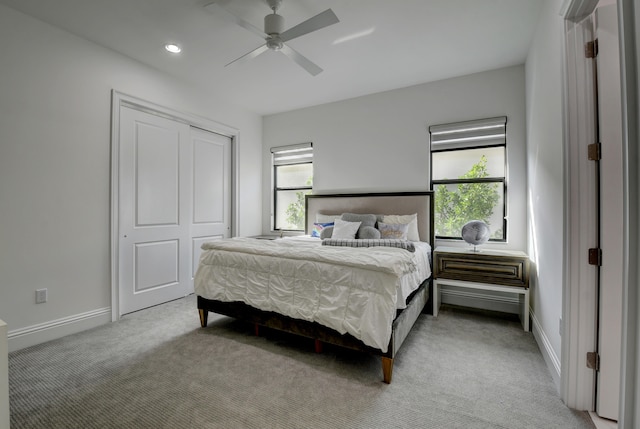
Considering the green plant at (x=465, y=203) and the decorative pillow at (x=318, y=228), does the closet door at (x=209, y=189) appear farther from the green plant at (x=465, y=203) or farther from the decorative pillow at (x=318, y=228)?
the green plant at (x=465, y=203)

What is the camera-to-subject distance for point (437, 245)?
3703 mm

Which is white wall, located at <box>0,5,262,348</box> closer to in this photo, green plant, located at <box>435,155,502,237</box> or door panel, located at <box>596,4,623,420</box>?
green plant, located at <box>435,155,502,237</box>

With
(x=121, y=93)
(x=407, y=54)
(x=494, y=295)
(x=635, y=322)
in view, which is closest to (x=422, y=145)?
(x=407, y=54)

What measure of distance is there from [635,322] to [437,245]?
2.93 metres

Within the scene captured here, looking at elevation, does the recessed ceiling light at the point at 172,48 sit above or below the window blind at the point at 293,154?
above

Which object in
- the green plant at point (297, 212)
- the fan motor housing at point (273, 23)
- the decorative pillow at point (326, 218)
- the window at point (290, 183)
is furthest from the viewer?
the green plant at point (297, 212)

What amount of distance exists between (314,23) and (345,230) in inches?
86.2

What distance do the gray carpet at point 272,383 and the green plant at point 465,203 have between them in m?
1.39

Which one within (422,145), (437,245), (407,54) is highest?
(407,54)

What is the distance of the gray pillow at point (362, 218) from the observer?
3.64 m

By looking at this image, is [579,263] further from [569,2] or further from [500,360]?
[569,2]

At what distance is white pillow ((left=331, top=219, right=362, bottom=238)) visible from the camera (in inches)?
138

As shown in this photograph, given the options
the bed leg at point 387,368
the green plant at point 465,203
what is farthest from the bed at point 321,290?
the green plant at point 465,203

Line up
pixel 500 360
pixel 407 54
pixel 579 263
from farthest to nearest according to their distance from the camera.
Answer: pixel 407 54
pixel 500 360
pixel 579 263
